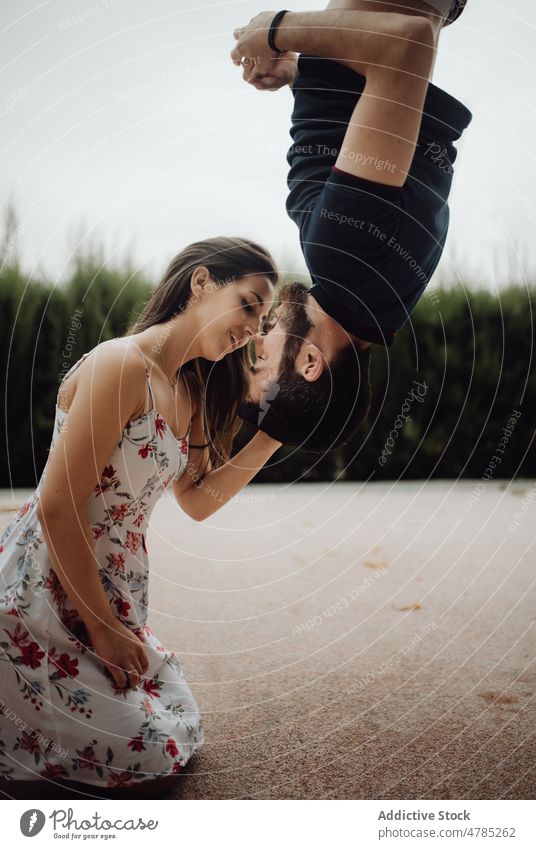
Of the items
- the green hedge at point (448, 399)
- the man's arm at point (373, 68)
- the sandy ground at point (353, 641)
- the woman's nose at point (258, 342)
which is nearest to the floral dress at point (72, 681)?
the sandy ground at point (353, 641)

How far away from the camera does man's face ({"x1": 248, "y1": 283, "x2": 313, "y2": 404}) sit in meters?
1.25

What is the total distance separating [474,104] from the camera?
137cm

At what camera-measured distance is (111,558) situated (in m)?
1.05

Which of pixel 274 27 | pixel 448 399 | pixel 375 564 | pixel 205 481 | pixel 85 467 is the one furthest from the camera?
pixel 448 399

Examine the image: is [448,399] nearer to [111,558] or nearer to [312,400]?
[312,400]

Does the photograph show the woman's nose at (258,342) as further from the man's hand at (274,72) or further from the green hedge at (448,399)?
the green hedge at (448,399)

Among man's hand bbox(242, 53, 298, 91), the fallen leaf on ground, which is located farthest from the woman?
the fallen leaf on ground

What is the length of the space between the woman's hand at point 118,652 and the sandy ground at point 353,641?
181 millimetres

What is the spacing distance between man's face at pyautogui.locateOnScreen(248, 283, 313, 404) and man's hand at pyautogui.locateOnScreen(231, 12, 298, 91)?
0.32 m

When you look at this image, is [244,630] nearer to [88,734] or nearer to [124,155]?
[88,734]

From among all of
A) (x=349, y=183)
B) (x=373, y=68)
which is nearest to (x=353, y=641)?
(x=349, y=183)

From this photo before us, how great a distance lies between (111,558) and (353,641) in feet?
2.36

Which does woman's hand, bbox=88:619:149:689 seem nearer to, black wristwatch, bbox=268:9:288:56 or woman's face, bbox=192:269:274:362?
woman's face, bbox=192:269:274:362
